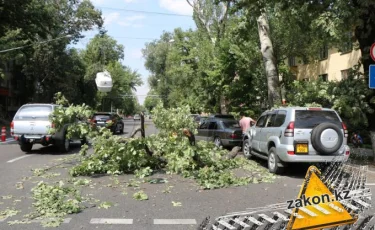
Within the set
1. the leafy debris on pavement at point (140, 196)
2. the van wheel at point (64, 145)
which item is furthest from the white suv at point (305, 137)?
the van wheel at point (64, 145)

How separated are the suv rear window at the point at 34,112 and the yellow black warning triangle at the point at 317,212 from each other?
40.5 ft

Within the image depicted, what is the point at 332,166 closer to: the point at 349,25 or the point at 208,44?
the point at 349,25

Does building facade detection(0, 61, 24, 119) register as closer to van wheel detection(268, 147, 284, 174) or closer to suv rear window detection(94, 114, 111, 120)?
suv rear window detection(94, 114, 111, 120)

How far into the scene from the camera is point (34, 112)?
14820 mm

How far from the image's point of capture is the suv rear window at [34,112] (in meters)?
14.6

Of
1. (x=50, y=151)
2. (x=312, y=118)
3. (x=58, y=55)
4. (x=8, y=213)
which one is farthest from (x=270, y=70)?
(x=58, y=55)

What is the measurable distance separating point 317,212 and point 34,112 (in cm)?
1304

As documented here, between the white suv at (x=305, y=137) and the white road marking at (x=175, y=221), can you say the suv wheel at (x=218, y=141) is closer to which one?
the white suv at (x=305, y=137)

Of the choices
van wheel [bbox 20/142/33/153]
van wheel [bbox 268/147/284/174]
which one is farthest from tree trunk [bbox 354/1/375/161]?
van wheel [bbox 20/142/33/153]

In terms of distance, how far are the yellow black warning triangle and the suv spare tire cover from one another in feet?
18.8

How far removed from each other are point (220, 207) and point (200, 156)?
12.5ft

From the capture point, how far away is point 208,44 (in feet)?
115

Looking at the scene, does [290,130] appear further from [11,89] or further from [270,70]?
[11,89]

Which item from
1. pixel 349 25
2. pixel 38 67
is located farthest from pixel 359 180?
pixel 38 67
